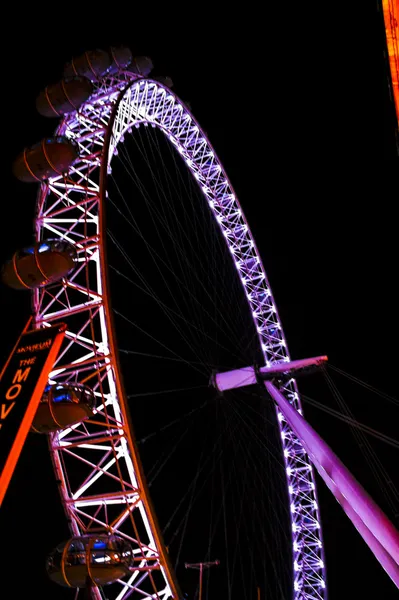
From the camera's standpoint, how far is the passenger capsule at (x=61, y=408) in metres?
7.30

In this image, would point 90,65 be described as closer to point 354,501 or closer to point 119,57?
point 119,57

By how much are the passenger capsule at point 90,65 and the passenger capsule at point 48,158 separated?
237 centimetres

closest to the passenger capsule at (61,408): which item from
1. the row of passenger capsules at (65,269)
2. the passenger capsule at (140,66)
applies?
the row of passenger capsules at (65,269)

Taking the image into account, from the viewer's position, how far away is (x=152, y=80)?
12367 mm

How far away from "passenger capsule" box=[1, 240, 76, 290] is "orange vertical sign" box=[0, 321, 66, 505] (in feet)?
9.20

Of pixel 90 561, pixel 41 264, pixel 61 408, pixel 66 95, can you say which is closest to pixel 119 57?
pixel 66 95

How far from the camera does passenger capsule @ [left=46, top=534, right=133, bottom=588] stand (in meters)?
6.85

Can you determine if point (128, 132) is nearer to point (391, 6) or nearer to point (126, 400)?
point (391, 6)

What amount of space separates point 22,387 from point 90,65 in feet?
26.9

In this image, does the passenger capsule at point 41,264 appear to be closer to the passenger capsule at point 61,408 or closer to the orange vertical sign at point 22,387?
the passenger capsule at point 61,408

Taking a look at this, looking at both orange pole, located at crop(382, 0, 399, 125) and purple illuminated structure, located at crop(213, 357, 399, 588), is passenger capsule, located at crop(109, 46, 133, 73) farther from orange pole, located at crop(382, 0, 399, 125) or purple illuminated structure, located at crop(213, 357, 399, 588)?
purple illuminated structure, located at crop(213, 357, 399, 588)

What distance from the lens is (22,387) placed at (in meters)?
4.79

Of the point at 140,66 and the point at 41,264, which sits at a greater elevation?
the point at 140,66

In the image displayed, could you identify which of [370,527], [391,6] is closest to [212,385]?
[370,527]
